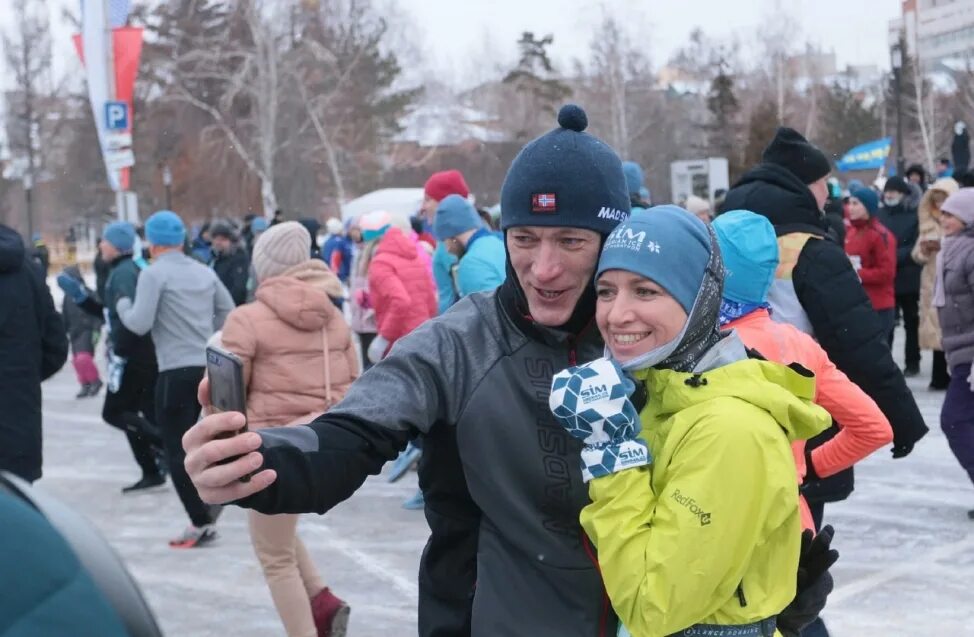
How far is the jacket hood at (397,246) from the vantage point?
8.32 meters

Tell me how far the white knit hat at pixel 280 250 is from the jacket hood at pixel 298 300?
0.18 ft

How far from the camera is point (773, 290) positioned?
4480mm

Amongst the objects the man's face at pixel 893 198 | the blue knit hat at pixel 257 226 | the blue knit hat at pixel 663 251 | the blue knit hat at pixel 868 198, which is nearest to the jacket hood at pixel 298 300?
the blue knit hat at pixel 663 251

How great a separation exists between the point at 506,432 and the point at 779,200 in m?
2.66

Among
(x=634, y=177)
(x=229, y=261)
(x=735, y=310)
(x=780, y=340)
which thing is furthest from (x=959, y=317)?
(x=229, y=261)

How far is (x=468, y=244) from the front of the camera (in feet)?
23.6

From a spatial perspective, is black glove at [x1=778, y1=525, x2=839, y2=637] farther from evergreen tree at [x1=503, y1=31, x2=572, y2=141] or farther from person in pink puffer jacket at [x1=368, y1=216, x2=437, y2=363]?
Answer: evergreen tree at [x1=503, y1=31, x2=572, y2=141]

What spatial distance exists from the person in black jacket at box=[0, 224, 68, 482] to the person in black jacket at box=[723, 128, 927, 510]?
3.26 m

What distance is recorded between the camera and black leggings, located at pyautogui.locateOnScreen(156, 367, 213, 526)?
7.35m

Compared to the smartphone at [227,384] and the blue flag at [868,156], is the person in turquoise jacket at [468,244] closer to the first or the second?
Answer: the smartphone at [227,384]

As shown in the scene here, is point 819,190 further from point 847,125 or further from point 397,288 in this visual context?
point 847,125

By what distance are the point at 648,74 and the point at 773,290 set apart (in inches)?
2372

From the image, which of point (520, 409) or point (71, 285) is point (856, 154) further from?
point (520, 409)

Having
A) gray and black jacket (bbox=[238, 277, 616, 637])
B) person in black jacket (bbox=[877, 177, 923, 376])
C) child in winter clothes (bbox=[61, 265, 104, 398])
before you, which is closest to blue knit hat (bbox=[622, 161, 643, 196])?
person in black jacket (bbox=[877, 177, 923, 376])
